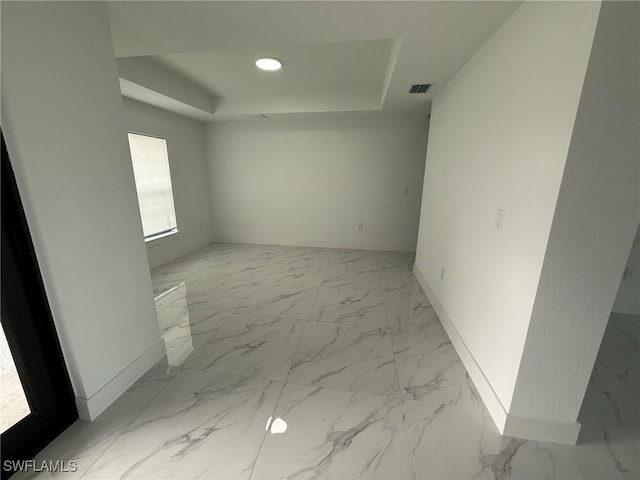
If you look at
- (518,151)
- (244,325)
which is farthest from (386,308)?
(518,151)

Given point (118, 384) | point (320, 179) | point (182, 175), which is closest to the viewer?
point (118, 384)

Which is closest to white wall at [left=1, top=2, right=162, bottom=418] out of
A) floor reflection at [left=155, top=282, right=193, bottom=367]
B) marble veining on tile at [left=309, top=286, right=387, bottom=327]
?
floor reflection at [left=155, top=282, right=193, bottom=367]

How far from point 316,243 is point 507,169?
12.2ft

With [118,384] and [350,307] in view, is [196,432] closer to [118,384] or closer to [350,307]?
[118,384]

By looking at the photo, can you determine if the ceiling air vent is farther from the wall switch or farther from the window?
the window

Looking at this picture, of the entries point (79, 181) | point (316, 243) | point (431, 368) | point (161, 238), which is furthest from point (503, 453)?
point (161, 238)

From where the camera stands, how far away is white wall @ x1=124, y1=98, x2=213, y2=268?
351cm

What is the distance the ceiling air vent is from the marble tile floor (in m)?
2.32

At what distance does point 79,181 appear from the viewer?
4.36ft

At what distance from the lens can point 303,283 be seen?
3.31 m

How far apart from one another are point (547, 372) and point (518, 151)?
3.77 feet

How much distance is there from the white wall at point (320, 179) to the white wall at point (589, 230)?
3.48m

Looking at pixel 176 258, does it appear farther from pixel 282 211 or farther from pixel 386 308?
pixel 386 308

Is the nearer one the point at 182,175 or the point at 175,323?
the point at 175,323
